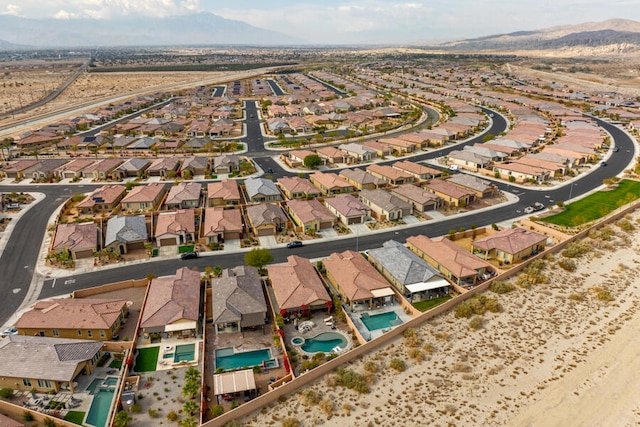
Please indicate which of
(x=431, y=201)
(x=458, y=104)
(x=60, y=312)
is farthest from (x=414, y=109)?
(x=60, y=312)

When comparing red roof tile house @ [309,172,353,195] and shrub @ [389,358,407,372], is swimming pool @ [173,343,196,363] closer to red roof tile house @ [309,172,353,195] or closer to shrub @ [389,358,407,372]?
shrub @ [389,358,407,372]

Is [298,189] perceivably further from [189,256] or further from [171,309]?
[171,309]

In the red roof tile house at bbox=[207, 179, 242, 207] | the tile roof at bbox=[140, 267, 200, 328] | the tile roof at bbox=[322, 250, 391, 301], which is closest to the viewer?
the tile roof at bbox=[140, 267, 200, 328]

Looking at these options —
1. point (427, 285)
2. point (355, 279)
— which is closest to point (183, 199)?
point (355, 279)

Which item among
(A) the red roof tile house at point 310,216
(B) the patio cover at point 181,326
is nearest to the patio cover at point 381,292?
(B) the patio cover at point 181,326

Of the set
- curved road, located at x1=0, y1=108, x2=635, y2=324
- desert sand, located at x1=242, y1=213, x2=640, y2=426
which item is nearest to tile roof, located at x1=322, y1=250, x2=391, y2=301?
curved road, located at x1=0, y1=108, x2=635, y2=324

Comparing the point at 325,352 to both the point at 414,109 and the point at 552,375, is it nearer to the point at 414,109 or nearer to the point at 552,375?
the point at 552,375
